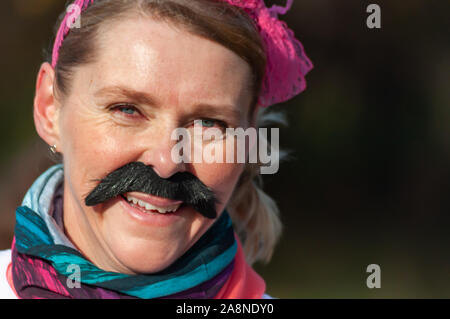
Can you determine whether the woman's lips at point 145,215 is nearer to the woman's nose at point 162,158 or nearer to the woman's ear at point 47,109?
the woman's nose at point 162,158

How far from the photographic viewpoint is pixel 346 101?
565 cm

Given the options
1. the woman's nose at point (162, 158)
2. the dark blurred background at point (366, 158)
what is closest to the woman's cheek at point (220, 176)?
the woman's nose at point (162, 158)

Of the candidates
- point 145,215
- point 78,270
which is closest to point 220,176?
point 145,215

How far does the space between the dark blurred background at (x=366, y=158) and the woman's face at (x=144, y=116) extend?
3514mm

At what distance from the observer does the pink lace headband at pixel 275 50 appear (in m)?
2.13

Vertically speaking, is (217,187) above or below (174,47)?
below

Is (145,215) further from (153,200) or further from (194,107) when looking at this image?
(194,107)

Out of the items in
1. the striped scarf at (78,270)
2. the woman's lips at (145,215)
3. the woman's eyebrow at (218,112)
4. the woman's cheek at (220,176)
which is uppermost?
the woman's eyebrow at (218,112)

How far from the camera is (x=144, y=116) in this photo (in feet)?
6.19

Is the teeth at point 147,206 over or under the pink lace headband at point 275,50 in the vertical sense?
under

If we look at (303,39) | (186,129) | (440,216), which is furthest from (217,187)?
(440,216)

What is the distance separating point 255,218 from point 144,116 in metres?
1.14
